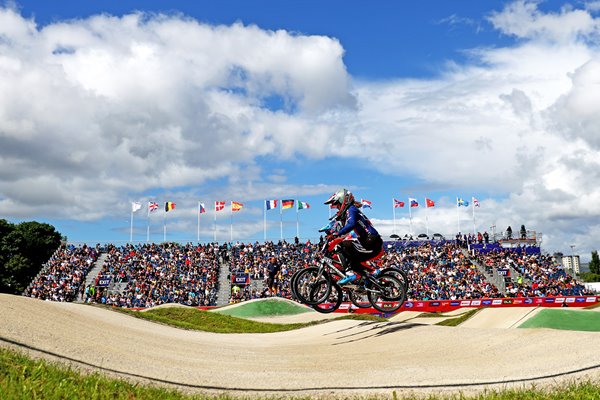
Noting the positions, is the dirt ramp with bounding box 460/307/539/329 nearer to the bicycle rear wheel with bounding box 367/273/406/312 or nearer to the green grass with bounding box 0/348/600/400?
the bicycle rear wheel with bounding box 367/273/406/312

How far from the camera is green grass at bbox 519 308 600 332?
3008 centimetres

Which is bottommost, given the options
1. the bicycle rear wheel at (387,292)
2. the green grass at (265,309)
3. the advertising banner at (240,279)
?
the green grass at (265,309)

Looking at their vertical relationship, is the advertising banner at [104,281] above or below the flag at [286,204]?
below

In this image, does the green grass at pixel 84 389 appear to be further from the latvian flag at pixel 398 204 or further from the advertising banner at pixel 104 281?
the latvian flag at pixel 398 204

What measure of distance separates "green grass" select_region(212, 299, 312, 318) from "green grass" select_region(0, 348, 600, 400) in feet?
102

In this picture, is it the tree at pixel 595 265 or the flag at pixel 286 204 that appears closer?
the flag at pixel 286 204

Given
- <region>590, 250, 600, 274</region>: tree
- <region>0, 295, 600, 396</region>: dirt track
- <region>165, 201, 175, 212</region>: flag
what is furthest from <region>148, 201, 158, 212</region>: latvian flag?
<region>590, 250, 600, 274</region>: tree

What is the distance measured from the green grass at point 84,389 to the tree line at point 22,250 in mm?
82478

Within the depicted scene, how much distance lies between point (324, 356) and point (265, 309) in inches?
980

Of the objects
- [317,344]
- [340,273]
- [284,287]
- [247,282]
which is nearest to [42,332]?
[340,273]

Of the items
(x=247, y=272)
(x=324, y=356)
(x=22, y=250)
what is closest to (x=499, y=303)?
(x=247, y=272)

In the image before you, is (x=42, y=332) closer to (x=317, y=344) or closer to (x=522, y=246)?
(x=317, y=344)

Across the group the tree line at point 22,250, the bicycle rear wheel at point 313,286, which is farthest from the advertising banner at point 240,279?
the tree line at point 22,250

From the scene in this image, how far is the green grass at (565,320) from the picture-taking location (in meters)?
30.1
